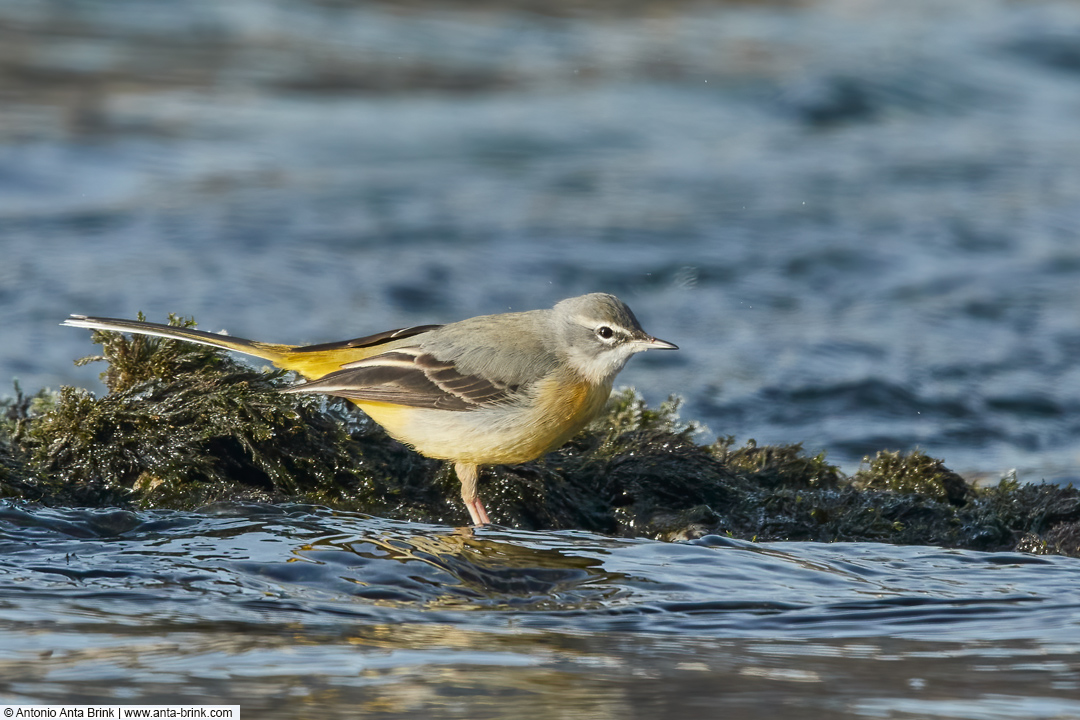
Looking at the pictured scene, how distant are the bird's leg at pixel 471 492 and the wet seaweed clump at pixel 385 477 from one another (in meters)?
0.16

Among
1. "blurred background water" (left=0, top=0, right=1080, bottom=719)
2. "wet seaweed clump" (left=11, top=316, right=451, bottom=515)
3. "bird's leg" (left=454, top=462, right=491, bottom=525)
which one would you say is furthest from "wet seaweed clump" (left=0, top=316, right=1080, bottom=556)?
"blurred background water" (left=0, top=0, right=1080, bottom=719)

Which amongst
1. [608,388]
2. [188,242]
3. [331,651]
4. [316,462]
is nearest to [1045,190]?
[188,242]

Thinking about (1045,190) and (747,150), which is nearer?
(1045,190)

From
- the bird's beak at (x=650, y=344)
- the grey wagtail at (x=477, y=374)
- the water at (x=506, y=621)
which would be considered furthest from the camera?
the bird's beak at (x=650, y=344)

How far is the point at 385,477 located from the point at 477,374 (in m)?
0.77

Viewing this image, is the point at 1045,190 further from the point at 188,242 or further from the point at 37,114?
the point at 37,114

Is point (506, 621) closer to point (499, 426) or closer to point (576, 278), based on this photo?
point (499, 426)

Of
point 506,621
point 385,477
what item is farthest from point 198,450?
point 506,621

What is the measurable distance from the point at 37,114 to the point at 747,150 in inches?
426

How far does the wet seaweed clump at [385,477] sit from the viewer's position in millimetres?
7043

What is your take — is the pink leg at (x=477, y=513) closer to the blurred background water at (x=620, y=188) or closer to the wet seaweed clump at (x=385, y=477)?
the wet seaweed clump at (x=385, y=477)

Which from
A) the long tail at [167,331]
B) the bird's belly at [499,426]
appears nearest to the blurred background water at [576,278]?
the bird's belly at [499,426]

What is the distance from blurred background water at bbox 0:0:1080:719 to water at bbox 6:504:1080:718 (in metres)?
0.02

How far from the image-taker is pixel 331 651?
5168 millimetres
